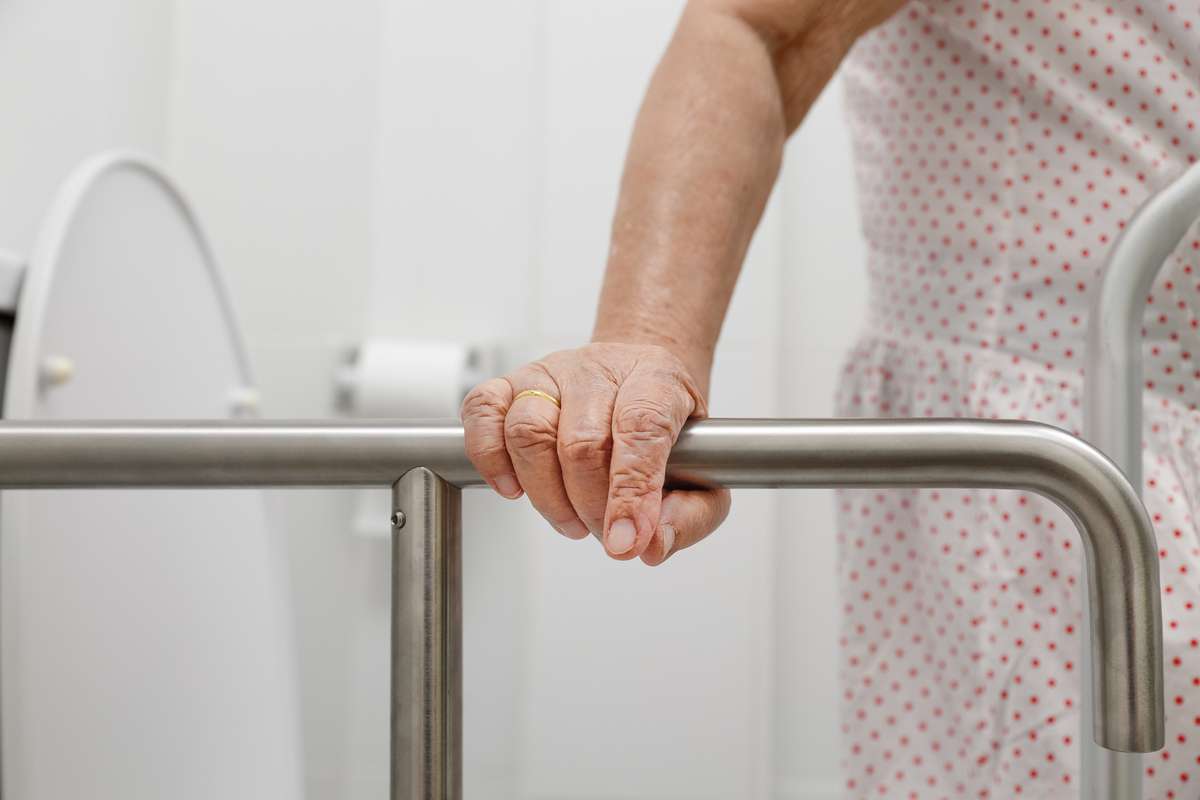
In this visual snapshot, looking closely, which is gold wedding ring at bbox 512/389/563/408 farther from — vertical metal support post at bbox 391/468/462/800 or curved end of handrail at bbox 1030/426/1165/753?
curved end of handrail at bbox 1030/426/1165/753

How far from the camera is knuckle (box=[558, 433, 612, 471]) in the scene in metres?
0.31

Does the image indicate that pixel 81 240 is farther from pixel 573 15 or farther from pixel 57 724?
pixel 573 15

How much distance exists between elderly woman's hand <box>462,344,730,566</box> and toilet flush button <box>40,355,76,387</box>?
297 mm

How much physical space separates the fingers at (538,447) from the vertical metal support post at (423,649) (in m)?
0.02

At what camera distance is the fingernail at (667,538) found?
0.31 meters

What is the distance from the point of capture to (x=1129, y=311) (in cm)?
36

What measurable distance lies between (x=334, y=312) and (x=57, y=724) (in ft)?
2.15

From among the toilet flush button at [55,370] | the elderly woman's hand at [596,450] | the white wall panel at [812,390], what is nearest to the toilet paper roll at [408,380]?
the white wall panel at [812,390]

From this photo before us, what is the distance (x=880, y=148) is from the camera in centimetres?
56

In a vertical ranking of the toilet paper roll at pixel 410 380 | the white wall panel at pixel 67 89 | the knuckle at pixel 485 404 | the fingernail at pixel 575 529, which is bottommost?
the fingernail at pixel 575 529

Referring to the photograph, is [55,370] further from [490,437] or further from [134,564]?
[490,437]

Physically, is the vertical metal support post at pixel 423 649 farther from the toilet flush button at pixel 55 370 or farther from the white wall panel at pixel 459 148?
the white wall panel at pixel 459 148

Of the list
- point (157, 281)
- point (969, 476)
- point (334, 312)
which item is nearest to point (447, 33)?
point (334, 312)

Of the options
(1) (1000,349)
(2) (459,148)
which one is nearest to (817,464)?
(1) (1000,349)
